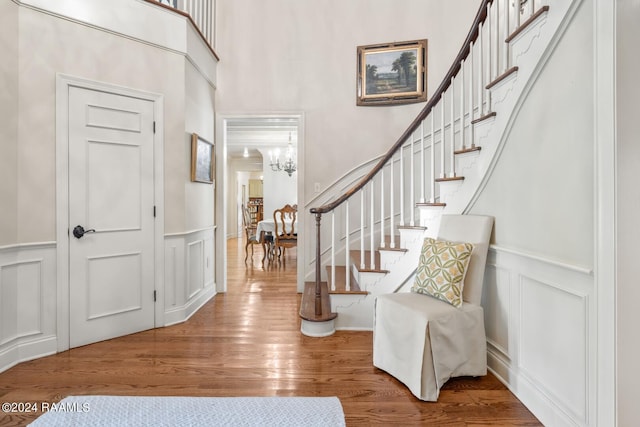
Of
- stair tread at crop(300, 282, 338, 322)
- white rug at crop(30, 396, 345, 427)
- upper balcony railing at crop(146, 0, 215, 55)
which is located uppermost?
upper balcony railing at crop(146, 0, 215, 55)

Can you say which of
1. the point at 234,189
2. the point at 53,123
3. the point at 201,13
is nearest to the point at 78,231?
the point at 53,123

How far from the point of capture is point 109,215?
8.88 feet

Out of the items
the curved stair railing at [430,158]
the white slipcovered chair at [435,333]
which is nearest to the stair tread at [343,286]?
the curved stair railing at [430,158]

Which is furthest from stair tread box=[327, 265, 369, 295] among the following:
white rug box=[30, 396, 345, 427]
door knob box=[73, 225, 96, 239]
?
door knob box=[73, 225, 96, 239]

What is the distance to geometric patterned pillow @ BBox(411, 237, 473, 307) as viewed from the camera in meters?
2.03

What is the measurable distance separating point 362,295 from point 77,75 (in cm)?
300

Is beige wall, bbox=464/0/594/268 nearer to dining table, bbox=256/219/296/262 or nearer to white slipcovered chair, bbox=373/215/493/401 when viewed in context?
white slipcovered chair, bbox=373/215/493/401

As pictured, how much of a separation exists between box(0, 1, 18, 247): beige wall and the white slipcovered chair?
266 centimetres

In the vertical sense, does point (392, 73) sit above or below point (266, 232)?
above

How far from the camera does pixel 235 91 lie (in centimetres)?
412

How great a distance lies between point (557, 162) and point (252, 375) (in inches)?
84.9

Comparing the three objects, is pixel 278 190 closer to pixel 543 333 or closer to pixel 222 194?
pixel 222 194

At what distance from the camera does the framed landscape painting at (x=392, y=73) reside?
157 inches

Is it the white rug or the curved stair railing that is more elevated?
the curved stair railing
